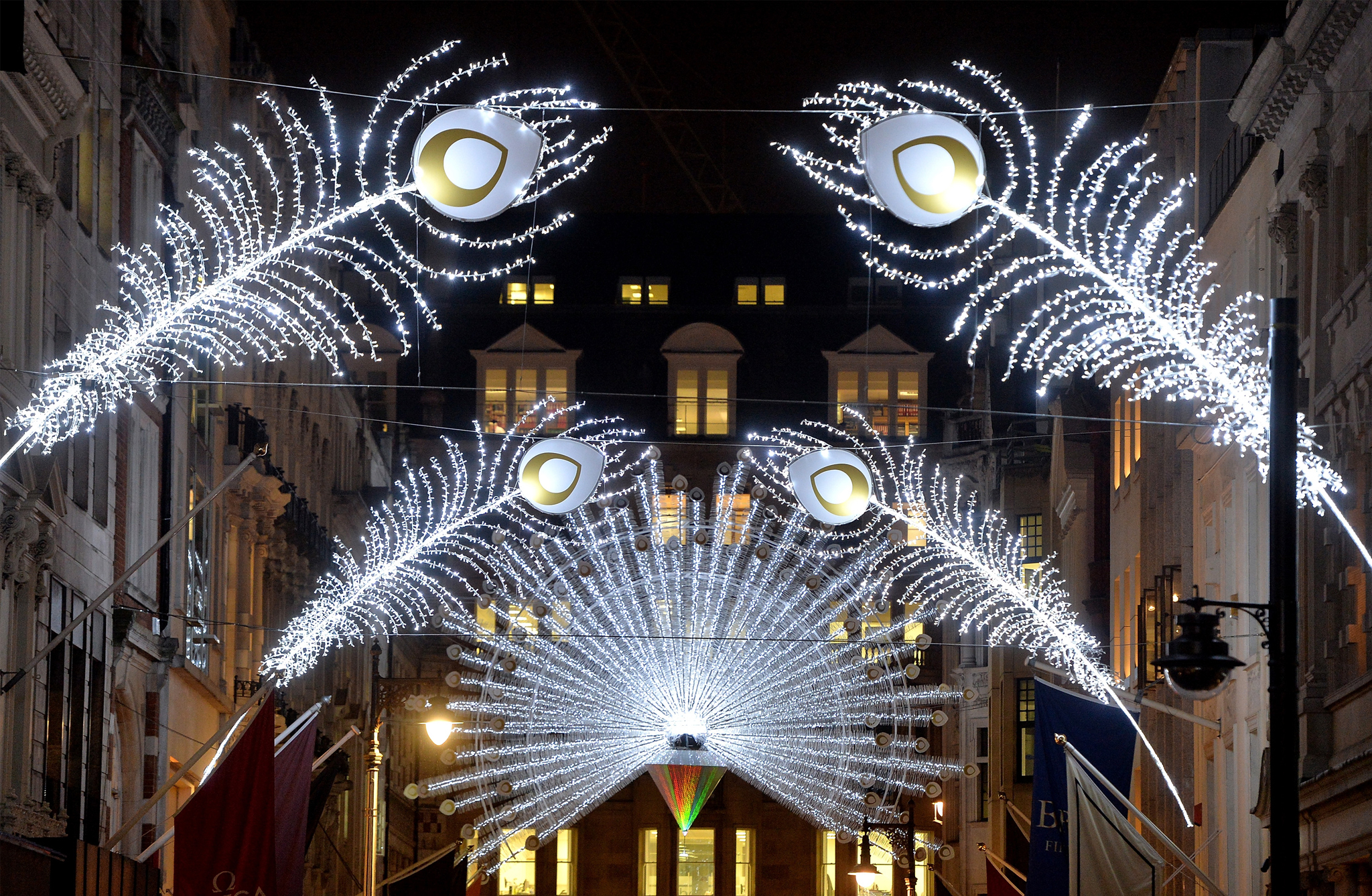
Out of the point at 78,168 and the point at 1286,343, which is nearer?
the point at 1286,343

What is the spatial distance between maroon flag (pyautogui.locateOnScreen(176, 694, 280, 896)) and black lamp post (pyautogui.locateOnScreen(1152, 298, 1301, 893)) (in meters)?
10.8

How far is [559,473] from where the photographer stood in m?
26.3

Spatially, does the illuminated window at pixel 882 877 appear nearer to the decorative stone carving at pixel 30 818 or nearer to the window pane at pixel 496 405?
the window pane at pixel 496 405

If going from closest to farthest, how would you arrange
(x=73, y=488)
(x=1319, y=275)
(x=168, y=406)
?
(x=1319, y=275)
(x=73, y=488)
(x=168, y=406)

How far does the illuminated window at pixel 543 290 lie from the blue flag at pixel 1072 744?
44150 millimetres

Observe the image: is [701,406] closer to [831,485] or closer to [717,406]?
[717,406]

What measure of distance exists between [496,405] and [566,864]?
13872 mm

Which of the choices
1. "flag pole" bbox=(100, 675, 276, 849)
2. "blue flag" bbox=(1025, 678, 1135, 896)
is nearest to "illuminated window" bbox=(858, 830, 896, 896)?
"blue flag" bbox=(1025, 678, 1135, 896)

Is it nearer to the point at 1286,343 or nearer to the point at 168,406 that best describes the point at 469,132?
the point at 1286,343

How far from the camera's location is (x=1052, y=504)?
56.3 meters

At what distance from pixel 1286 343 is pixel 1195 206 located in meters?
23.3

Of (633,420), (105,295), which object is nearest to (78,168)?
(105,295)

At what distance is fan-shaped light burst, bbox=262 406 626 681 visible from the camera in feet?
131

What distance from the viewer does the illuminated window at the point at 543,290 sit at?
7038cm
